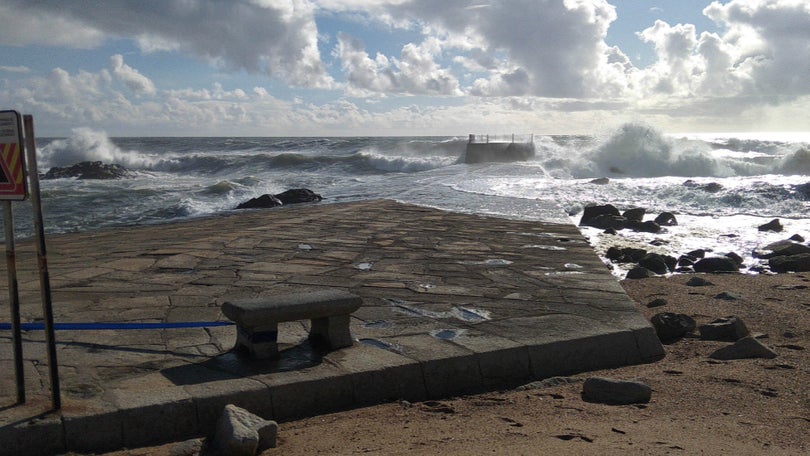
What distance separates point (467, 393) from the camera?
3885 mm

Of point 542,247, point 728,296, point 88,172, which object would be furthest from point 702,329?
point 88,172

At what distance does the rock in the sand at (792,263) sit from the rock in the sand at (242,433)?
27.3 feet

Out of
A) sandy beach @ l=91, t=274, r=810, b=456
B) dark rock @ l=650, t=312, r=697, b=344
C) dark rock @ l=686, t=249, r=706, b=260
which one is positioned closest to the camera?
sandy beach @ l=91, t=274, r=810, b=456

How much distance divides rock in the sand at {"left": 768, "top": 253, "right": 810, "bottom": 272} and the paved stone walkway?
10.9ft

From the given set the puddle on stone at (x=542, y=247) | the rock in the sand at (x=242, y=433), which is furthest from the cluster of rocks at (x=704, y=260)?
the rock in the sand at (x=242, y=433)

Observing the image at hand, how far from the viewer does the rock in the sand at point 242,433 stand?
9.29 feet

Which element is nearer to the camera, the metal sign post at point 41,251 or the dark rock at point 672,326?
the metal sign post at point 41,251

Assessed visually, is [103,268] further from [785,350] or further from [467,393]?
[785,350]

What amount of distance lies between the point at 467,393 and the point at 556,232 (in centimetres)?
550

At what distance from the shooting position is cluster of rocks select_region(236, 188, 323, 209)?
634 inches

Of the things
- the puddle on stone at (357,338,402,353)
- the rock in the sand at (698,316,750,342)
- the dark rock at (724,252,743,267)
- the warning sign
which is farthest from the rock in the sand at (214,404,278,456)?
the dark rock at (724,252,743,267)

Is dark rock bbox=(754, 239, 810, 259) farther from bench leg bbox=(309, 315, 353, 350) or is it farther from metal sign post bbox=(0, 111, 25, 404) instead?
metal sign post bbox=(0, 111, 25, 404)

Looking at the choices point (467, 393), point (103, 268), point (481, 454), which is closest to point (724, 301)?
point (467, 393)

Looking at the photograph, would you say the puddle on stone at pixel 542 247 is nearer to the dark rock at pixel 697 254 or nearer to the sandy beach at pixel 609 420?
Answer: the sandy beach at pixel 609 420
